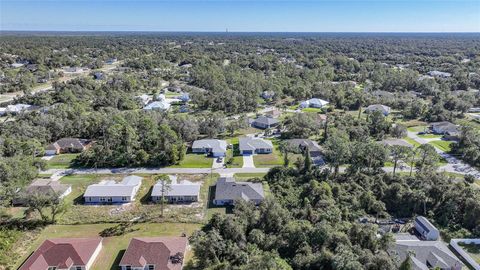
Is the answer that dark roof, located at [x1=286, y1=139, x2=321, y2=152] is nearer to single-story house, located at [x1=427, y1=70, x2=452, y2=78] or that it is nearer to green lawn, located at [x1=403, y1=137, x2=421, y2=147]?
green lawn, located at [x1=403, y1=137, x2=421, y2=147]

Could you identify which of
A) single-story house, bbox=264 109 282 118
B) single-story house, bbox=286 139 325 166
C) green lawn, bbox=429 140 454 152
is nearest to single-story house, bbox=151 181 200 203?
single-story house, bbox=286 139 325 166

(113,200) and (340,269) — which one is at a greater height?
(340,269)

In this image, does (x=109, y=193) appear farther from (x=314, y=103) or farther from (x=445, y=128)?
(x=445, y=128)

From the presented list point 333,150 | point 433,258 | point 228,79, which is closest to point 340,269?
point 433,258

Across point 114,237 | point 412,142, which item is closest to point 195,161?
point 114,237

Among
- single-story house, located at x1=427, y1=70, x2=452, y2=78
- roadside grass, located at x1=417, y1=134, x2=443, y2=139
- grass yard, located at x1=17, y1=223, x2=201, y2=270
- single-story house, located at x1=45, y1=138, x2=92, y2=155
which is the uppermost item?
single-story house, located at x1=427, y1=70, x2=452, y2=78

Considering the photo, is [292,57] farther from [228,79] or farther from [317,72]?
[228,79]
